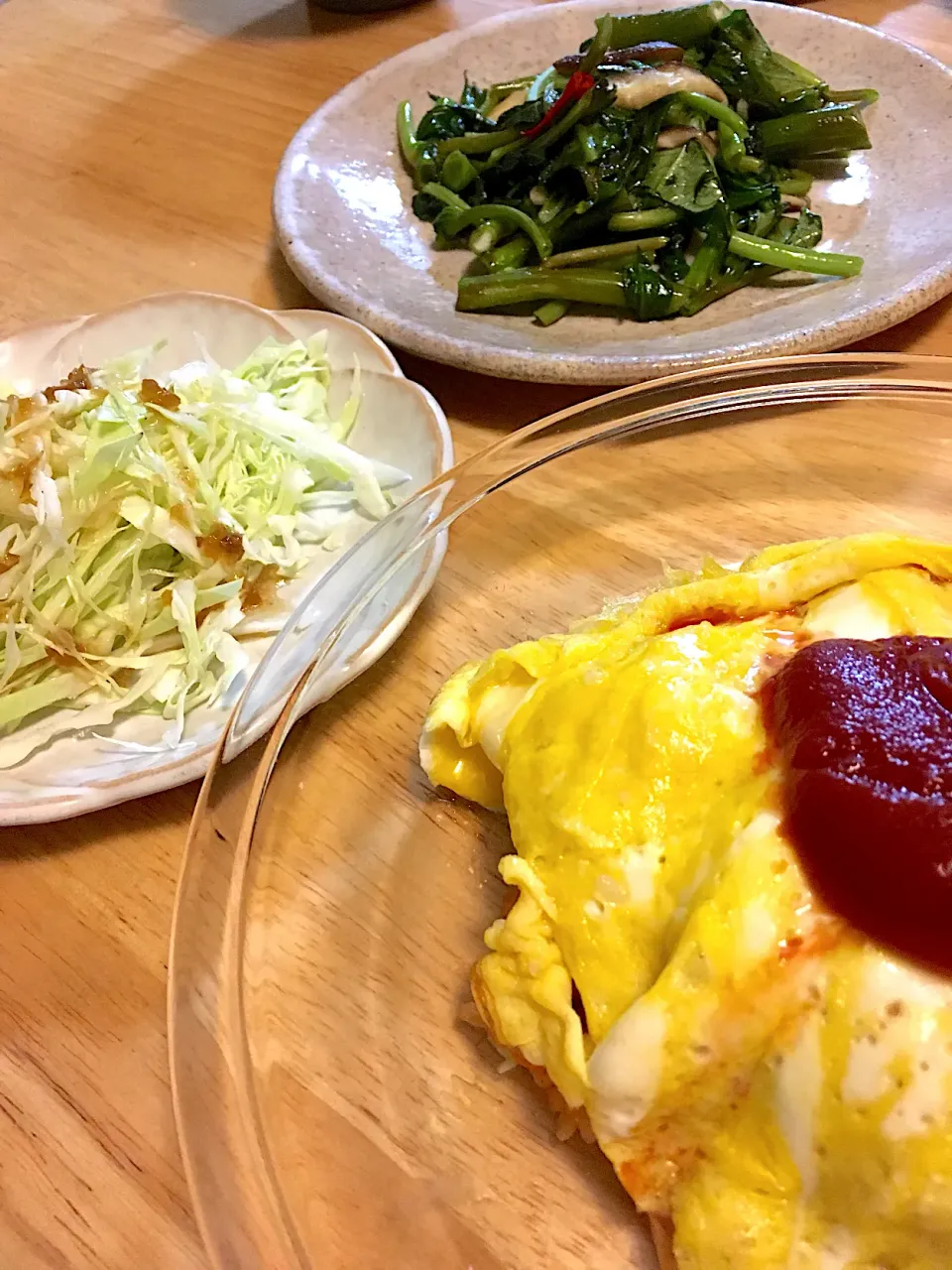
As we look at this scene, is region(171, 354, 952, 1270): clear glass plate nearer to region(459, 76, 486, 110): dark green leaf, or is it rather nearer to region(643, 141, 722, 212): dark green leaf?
region(643, 141, 722, 212): dark green leaf

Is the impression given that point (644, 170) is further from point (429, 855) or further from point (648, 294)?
point (429, 855)

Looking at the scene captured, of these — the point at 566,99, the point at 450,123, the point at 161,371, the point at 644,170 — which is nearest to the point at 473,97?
the point at 450,123

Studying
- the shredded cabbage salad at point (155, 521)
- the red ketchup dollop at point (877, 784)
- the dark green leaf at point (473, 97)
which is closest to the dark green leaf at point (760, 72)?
the dark green leaf at point (473, 97)

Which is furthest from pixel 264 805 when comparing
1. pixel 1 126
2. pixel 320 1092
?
pixel 1 126

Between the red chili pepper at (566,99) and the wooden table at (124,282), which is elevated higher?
the red chili pepper at (566,99)

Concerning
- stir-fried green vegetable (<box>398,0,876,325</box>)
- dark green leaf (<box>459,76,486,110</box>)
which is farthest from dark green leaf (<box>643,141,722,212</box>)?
dark green leaf (<box>459,76,486,110</box>)

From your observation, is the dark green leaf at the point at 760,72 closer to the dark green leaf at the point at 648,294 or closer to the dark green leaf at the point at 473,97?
the dark green leaf at the point at 473,97
